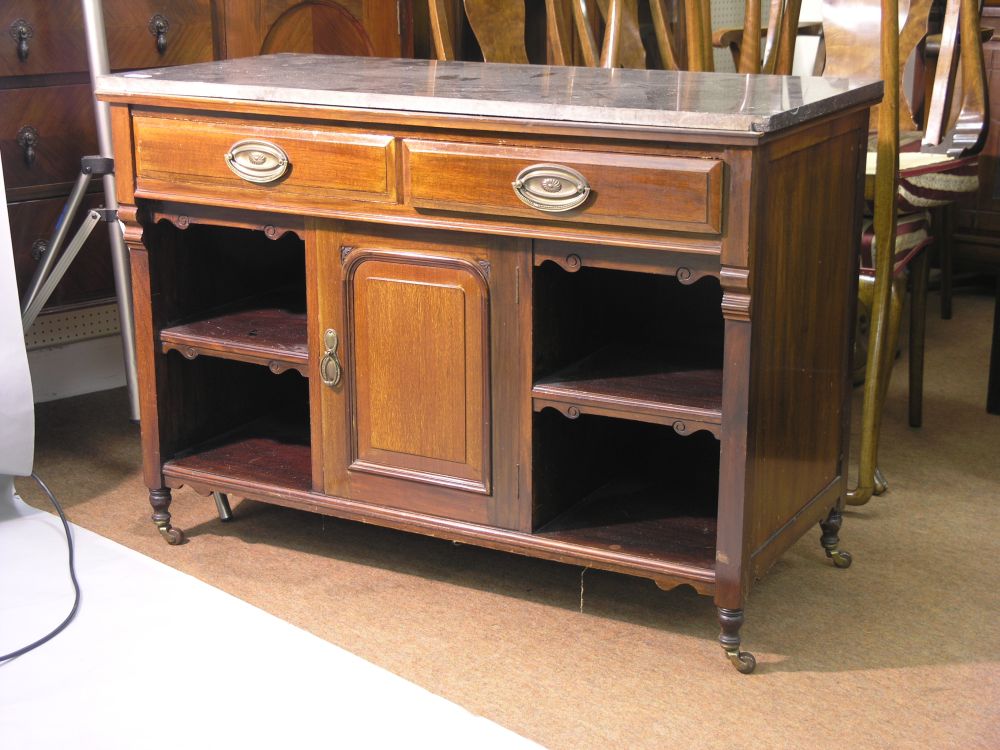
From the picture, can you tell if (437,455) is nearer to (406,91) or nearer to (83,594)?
(406,91)

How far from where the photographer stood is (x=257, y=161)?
185 centimetres

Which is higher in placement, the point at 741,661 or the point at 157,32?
the point at 157,32

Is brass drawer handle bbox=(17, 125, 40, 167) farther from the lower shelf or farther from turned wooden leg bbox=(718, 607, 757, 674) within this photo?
turned wooden leg bbox=(718, 607, 757, 674)

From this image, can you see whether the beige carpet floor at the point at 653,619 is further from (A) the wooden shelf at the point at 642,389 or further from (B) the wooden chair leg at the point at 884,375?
(A) the wooden shelf at the point at 642,389

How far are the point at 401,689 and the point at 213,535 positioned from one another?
1586 mm

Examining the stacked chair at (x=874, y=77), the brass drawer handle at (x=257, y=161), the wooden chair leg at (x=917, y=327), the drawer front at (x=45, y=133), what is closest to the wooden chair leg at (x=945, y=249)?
the stacked chair at (x=874, y=77)

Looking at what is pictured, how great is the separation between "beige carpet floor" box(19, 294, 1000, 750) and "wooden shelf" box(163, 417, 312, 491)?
0.14 m

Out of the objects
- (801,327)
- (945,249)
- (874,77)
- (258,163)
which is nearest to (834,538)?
(801,327)

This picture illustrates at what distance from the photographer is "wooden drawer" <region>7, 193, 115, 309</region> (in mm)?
2543

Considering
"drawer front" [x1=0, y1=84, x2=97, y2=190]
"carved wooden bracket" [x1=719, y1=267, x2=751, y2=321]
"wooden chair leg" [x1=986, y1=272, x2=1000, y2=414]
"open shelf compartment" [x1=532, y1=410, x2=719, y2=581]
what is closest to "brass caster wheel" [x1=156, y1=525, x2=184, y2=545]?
"open shelf compartment" [x1=532, y1=410, x2=719, y2=581]

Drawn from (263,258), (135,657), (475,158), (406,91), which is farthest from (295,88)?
(135,657)

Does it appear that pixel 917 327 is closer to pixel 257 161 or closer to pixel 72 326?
pixel 257 161

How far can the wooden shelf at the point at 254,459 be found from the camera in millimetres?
2059

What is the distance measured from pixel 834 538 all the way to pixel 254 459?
39.4 inches
